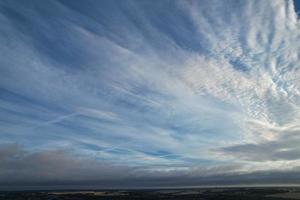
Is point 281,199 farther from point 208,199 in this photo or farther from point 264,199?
point 208,199

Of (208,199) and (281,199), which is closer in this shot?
(281,199)

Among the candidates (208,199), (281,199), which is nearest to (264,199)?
(281,199)
